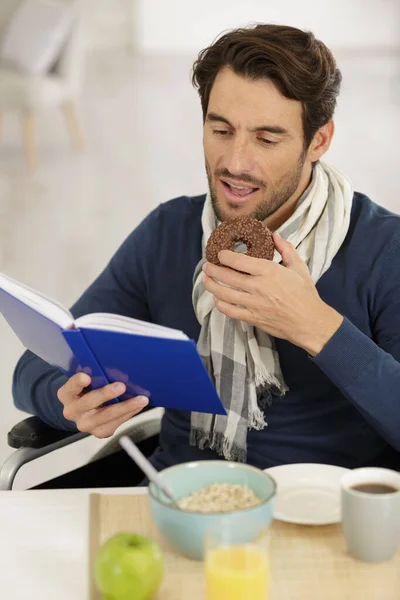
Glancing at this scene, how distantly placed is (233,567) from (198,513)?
0.11 meters

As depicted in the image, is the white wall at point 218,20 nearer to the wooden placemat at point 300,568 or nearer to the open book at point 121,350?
the open book at point 121,350

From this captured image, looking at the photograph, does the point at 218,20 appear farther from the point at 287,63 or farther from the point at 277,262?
the point at 277,262

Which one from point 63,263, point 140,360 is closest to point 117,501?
point 140,360

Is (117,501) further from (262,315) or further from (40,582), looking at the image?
(262,315)

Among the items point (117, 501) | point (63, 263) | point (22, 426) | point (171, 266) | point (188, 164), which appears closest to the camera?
point (117, 501)

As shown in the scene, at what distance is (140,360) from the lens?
1.33 m

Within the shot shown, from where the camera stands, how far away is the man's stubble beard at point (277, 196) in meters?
1.73

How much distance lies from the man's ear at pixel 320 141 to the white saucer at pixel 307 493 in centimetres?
70

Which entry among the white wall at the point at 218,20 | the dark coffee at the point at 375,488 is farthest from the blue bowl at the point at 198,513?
the white wall at the point at 218,20

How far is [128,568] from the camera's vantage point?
3.33 ft

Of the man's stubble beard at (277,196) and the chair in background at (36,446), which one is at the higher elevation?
the man's stubble beard at (277,196)

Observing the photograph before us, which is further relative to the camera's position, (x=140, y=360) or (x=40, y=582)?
(x=140, y=360)

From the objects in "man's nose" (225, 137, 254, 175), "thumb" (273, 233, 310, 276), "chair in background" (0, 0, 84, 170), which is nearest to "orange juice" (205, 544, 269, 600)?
"thumb" (273, 233, 310, 276)

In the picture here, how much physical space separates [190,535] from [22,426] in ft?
2.11
